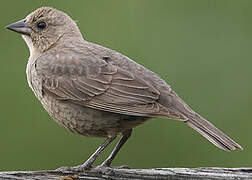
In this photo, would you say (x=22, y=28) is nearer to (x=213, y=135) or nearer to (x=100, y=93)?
(x=100, y=93)

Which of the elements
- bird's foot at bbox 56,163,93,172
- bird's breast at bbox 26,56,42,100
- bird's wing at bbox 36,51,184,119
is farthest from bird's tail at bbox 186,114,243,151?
bird's breast at bbox 26,56,42,100

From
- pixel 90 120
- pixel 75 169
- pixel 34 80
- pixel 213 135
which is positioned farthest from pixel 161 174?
pixel 34 80

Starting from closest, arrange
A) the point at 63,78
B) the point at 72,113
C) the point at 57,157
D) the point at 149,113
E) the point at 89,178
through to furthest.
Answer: the point at 89,178 < the point at 149,113 < the point at 72,113 < the point at 63,78 < the point at 57,157

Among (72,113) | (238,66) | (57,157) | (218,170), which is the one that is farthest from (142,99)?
(238,66)

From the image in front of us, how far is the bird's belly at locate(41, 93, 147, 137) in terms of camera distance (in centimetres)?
574

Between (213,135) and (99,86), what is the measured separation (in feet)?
3.78

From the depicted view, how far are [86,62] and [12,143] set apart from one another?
55.3 inches

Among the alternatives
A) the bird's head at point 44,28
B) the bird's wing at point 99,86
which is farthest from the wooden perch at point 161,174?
the bird's head at point 44,28

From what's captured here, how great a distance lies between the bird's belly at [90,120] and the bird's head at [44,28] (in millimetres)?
934

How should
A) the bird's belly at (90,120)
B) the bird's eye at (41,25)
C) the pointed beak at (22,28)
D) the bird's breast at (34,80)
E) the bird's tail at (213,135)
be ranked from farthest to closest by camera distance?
the bird's eye at (41,25) → the pointed beak at (22,28) → the bird's breast at (34,80) → the bird's belly at (90,120) → the bird's tail at (213,135)

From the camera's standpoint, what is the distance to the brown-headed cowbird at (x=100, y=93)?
5.59 metres

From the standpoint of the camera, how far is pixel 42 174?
438cm

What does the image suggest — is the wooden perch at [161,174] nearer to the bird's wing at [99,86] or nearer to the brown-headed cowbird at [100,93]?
the brown-headed cowbird at [100,93]

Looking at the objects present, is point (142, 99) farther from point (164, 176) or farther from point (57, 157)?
point (57, 157)
